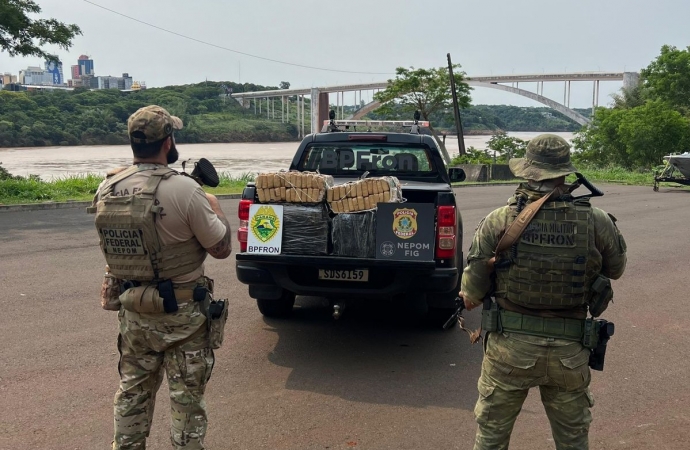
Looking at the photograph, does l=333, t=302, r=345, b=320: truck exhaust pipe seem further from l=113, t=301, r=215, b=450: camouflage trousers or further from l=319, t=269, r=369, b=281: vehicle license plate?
l=113, t=301, r=215, b=450: camouflage trousers

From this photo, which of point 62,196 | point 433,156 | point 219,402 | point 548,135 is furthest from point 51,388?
point 62,196

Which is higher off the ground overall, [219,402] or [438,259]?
[438,259]

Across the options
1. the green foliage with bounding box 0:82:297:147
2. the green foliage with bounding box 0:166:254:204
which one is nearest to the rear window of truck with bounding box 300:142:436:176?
the green foliage with bounding box 0:166:254:204

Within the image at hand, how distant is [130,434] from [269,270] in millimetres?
2293

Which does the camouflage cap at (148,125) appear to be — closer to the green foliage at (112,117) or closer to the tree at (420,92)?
the tree at (420,92)

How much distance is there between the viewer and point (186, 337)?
120 inches

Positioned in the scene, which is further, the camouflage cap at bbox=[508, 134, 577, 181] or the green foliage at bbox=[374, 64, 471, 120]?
the green foliage at bbox=[374, 64, 471, 120]

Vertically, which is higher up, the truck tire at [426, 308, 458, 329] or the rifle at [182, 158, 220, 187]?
the rifle at [182, 158, 220, 187]

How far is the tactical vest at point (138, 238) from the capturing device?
2951 mm

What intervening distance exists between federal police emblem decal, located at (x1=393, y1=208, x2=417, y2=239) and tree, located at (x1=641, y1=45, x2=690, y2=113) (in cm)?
4939

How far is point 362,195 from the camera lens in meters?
4.99

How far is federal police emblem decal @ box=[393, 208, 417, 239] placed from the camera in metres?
4.90

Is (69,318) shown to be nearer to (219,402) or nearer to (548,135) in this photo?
(219,402)

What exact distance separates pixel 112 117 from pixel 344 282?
92079mm
